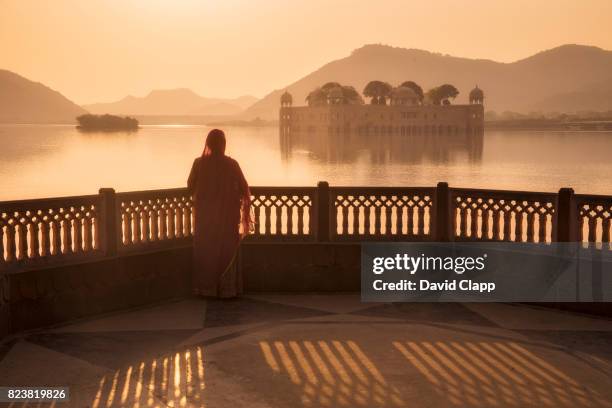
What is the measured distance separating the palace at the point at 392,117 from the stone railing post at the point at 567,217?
547ft

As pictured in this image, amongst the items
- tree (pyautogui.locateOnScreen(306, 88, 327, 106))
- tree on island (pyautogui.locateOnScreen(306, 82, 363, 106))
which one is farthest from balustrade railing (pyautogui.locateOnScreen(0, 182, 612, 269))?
tree (pyautogui.locateOnScreen(306, 88, 327, 106))

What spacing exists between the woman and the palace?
546ft

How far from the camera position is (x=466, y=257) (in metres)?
9.32

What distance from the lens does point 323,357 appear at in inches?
260

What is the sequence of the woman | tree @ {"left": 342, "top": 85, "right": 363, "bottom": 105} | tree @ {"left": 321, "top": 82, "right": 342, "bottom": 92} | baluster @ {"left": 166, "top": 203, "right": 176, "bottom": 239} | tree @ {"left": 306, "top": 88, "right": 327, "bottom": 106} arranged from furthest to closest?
tree @ {"left": 306, "top": 88, "right": 327, "bottom": 106} → tree @ {"left": 321, "top": 82, "right": 342, "bottom": 92} → tree @ {"left": 342, "top": 85, "right": 363, "bottom": 105} → baluster @ {"left": 166, "top": 203, "right": 176, "bottom": 239} → the woman

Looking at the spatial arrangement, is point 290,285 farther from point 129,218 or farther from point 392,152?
point 392,152

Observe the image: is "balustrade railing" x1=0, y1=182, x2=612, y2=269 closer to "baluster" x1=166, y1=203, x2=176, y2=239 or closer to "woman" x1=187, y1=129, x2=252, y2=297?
"baluster" x1=166, y1=203, x2=176, y2=239

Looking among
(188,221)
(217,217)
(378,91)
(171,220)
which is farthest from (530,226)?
(378,91)

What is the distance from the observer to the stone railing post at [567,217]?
8.54 meters

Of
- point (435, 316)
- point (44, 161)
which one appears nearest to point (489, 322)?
point (435, 316)

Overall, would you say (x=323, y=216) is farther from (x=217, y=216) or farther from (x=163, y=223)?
(x=163, y=223)

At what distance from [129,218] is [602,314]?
549 cm

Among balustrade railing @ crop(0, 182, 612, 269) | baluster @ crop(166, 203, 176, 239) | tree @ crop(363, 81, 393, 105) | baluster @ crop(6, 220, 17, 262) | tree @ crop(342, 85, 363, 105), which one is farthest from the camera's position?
tree @ crop(342, 85, 363, 105)

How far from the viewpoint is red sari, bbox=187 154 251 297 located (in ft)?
28.5
